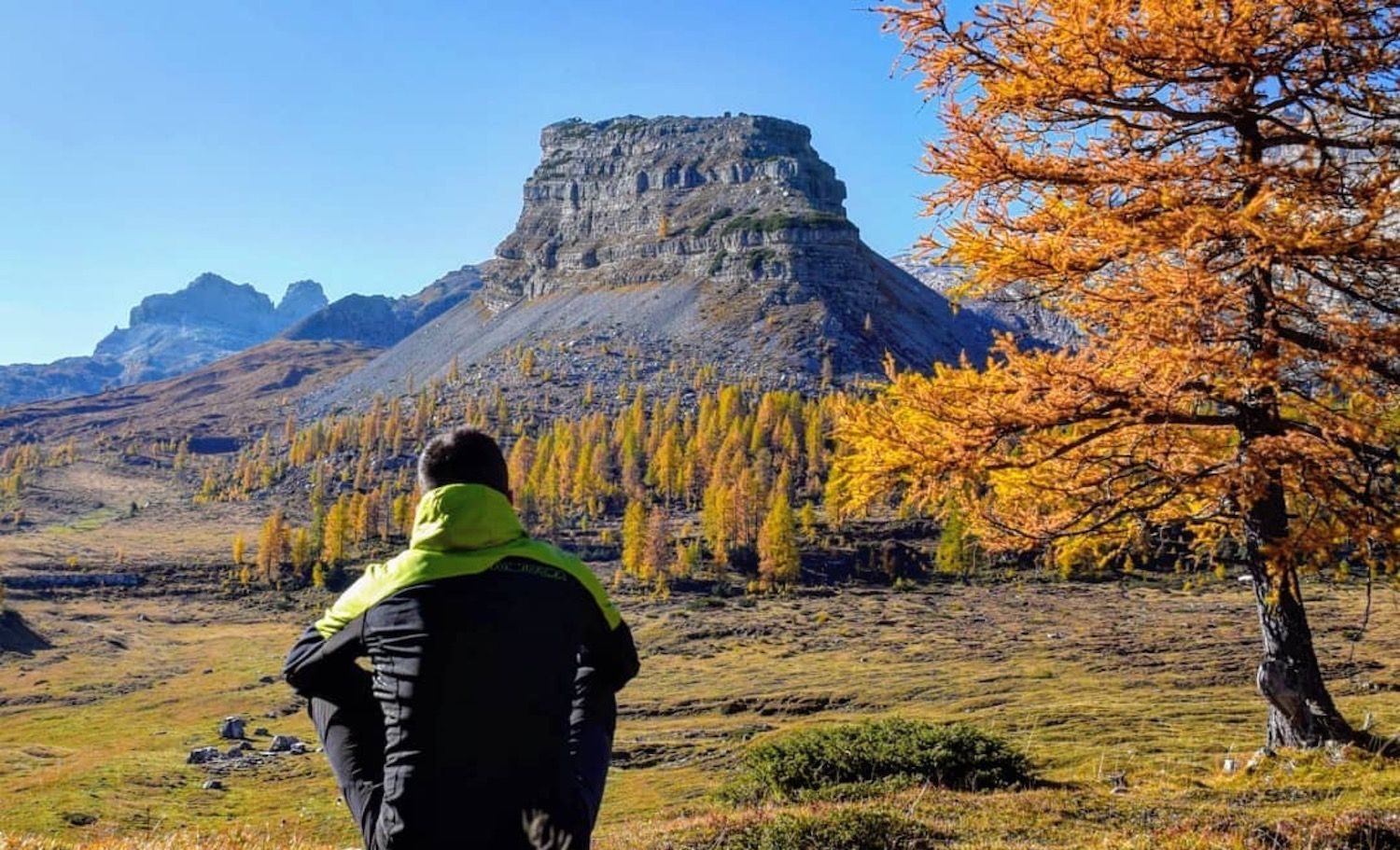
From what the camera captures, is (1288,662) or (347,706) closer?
(347,706)

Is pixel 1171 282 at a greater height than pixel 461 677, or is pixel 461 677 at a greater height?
pixel 1171 282

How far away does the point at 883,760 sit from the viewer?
1538cm

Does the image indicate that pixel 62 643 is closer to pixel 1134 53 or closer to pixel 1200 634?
pixel 1200 634

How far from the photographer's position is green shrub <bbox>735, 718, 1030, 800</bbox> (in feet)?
46.8

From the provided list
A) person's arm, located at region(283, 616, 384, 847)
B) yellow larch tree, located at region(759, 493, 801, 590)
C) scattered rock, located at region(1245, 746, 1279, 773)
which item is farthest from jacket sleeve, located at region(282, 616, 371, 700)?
yellow larch tree, located at region(759, 493, 801, 590)

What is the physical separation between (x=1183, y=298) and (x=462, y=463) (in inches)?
364

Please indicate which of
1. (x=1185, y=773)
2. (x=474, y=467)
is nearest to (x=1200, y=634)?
(x=1185, y=773)

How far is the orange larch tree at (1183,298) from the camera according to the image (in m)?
10.9

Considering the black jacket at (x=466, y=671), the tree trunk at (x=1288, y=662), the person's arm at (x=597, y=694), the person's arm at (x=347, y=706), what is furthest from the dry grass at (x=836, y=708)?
the person's arm at (x=597, y=694)

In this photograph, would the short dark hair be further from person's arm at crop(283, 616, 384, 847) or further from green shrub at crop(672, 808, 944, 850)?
green shrub at crop(672, 808, 944, 850)

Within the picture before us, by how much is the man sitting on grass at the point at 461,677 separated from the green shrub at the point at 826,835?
437 centimetres

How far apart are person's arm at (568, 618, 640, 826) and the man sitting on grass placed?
20 mm

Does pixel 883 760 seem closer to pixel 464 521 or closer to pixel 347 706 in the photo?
pixel 347 706

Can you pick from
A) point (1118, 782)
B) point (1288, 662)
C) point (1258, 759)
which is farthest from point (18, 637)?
point (1288, 662)
